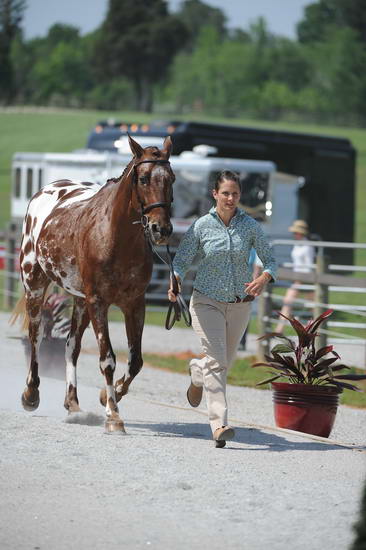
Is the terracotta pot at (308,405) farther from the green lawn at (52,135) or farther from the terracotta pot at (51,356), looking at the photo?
the green lawn at (52,135)

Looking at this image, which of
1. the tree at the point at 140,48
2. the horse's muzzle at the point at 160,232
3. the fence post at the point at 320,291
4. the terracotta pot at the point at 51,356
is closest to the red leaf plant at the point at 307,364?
the horse's muzzle at the point at 160,232

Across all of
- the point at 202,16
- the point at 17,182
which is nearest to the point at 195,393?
the point at 17,182

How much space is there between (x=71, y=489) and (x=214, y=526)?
1.04m

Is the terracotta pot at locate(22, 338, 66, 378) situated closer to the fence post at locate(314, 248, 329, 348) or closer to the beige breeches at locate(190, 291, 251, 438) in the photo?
the beige breeches at locate(190, 291, 251, 438)

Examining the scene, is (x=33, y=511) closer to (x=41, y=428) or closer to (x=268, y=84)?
(x=41, y=428)

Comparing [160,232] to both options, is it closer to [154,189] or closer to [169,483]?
[154,189]

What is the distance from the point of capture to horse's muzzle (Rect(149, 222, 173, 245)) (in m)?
8.05

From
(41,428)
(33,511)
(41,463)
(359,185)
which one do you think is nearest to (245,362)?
(41,428)

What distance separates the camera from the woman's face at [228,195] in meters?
7.98

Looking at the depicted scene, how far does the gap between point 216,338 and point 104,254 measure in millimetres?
1147

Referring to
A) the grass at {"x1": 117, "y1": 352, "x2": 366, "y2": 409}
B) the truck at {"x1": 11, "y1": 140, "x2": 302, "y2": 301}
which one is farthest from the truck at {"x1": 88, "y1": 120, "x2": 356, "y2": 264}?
the grass at {"x1": 117, "y1": 352, "x2": 366, "y2": 409}

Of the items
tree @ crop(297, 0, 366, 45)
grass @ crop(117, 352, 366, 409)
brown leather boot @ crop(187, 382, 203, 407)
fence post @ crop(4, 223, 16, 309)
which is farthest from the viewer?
tree @ crop(297, 0, 366, 45)

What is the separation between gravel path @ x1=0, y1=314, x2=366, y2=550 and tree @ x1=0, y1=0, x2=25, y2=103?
12892 cm

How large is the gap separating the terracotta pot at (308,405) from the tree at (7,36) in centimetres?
12884
